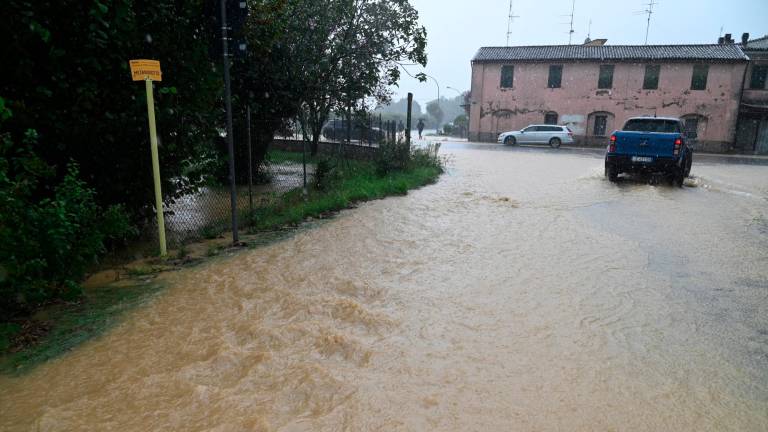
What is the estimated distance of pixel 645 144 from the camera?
12.9 m

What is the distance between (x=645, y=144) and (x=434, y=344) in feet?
37.5

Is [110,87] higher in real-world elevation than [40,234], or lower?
higher

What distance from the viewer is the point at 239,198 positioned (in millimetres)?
10641

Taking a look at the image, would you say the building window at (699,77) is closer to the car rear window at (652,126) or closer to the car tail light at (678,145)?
the car rear window at (652,126)

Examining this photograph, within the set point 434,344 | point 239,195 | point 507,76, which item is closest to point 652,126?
point 239,195

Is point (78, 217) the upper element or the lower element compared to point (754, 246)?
upper

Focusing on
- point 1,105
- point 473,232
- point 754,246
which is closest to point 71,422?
point 1,105

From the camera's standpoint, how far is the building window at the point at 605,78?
34.6 metres

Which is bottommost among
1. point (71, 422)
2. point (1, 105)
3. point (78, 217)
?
point (71, 422)

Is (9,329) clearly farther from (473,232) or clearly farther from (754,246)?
(754,246)

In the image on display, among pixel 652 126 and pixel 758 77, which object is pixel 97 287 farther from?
pixel 758 77

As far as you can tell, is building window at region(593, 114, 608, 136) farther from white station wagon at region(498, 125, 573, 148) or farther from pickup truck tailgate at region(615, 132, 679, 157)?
pickup truck tailgate at region(615, 132, 679, 157)

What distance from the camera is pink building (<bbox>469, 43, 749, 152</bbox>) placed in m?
33.1

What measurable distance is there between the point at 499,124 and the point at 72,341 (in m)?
36.4
